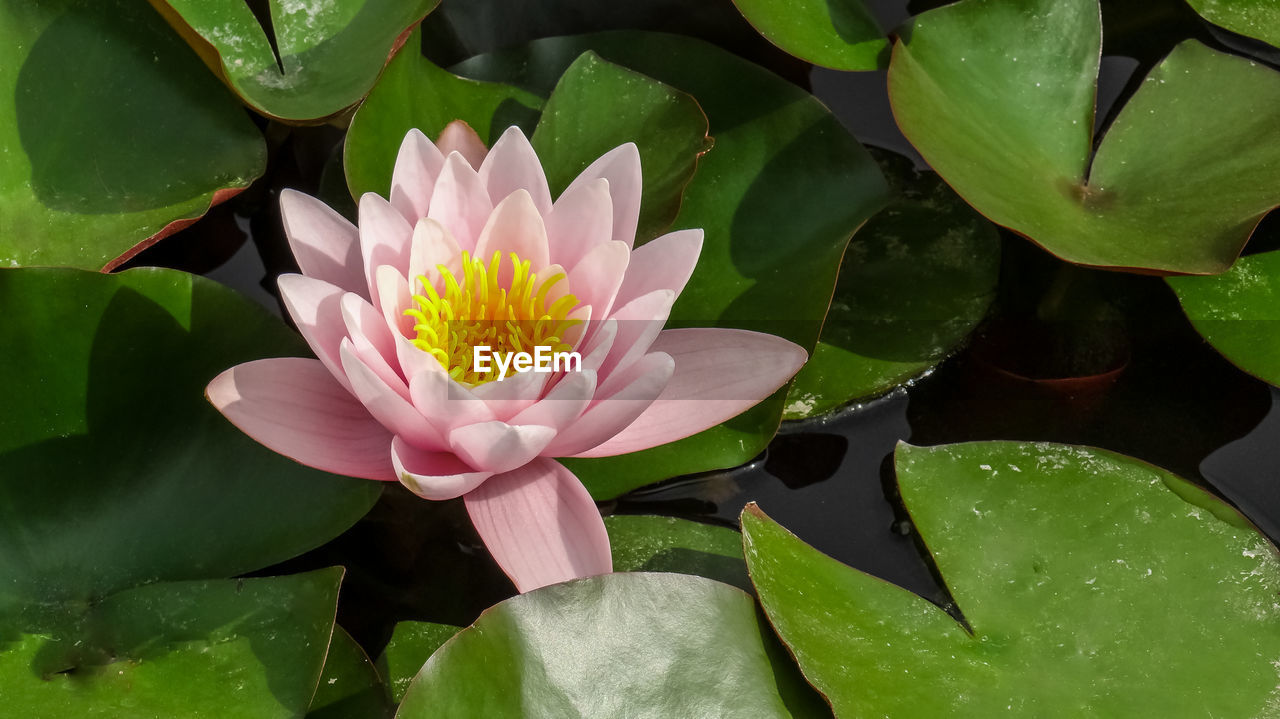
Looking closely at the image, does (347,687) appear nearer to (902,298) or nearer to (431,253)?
(431,253)

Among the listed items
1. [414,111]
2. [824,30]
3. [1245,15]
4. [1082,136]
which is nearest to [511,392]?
[414,111]

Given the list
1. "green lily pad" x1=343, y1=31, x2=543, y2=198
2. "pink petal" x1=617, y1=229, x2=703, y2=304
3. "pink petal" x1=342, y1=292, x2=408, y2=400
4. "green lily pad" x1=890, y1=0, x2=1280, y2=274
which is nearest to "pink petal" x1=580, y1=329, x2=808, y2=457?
"pink petal" x1=617, y1=229, x2=703, y2=304

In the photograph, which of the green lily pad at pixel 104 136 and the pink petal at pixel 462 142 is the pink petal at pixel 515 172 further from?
the green lily pad at pixel 104 136

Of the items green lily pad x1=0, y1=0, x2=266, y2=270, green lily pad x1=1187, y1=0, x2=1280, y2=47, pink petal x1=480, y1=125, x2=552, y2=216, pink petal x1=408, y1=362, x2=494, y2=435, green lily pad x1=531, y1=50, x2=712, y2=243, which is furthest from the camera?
green lily pad x1=1187, y1=0, x2=1280, y2=47

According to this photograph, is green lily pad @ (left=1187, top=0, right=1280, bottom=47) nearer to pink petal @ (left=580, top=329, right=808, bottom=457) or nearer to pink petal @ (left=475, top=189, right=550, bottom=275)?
pink petal @ (left=580, top=329, right=808, bottom=457)

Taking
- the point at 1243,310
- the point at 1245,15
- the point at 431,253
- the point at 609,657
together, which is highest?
the point at 1245,15

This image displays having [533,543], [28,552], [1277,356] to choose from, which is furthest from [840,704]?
[28,552]

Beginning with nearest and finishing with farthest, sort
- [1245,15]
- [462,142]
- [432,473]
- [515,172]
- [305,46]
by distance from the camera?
[432,473]
[515,172]
[462,142]
[305,46]
[1245,15]
